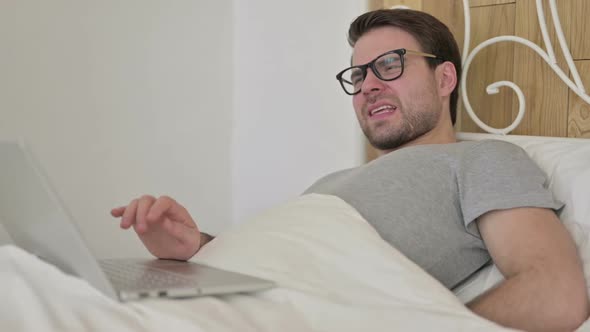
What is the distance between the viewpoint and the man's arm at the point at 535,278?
42.4 inches

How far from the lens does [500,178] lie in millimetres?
1243

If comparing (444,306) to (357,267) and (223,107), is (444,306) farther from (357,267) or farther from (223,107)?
(223,107)

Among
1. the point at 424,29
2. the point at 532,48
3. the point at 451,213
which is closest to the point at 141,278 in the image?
the point at 451,213

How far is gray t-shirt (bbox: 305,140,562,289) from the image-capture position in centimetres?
123

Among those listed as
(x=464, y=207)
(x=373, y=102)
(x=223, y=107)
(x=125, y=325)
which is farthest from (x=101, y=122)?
(x=125, y=325)

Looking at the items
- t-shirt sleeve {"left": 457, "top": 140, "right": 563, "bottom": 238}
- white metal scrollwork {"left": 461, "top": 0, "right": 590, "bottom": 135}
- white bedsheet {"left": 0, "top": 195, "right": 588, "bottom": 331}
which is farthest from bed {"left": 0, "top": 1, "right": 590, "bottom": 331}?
white metal scrollwork {"left": 461, "top": 0, "right": 590, "bottom": 135}

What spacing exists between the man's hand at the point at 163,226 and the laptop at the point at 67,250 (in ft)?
0.38

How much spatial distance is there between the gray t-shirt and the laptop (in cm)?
36

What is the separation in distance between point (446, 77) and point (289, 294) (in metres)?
0.89

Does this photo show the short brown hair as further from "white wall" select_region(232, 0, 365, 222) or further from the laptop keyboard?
the laptop keyboard

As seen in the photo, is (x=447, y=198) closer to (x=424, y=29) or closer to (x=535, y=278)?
(x=535, y=278)

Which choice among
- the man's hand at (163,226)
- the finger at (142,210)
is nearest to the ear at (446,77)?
the man's hand at (163,226)

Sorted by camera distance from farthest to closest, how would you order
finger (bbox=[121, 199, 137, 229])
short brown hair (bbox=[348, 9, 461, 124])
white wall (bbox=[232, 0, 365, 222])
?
white wall (bbox=[232, 0, 365, 222])
short brown hair (bbox=[348, 9, 461, 124])
finger (bbox=[121, 199, 137, 229])

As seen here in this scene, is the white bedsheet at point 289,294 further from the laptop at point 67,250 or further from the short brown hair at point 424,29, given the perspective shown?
the short brown hair at point 424,29
